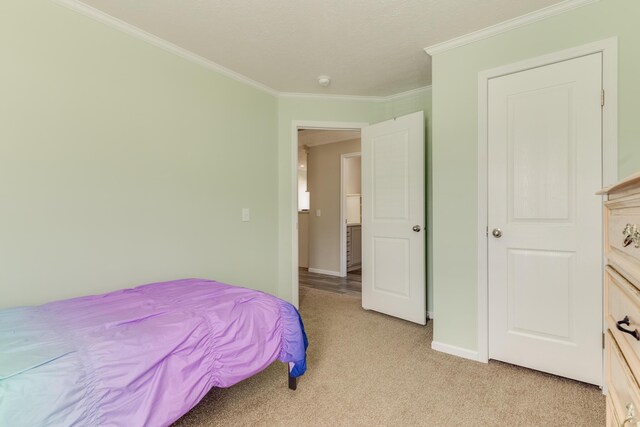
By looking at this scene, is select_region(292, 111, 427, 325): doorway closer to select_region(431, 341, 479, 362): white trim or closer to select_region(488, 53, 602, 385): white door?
select_region(431, 341, 479, 362): white trim

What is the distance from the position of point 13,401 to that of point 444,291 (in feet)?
7.88

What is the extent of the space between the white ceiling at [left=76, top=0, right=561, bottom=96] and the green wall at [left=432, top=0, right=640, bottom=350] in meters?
0.16

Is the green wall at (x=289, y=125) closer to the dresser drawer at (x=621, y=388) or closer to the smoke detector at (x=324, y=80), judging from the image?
the smoke detector at (x=324, y=80)

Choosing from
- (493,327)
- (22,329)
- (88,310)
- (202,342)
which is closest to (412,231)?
(493,327)

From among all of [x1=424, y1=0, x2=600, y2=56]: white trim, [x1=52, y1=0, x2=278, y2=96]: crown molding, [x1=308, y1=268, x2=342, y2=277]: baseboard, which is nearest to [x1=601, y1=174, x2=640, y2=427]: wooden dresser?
[x1=424, y1=0, x2=600, y2=56]: white trim

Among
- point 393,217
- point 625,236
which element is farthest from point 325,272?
point 625,236

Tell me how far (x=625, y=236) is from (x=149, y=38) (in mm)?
2853

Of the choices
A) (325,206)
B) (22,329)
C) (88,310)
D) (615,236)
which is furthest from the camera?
(325,206)

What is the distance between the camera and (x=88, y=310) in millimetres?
1523

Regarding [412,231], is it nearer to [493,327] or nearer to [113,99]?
[493,327]

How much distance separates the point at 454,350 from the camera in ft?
7.79

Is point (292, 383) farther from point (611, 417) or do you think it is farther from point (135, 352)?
point (611, 417)

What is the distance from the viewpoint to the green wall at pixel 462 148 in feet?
6.66

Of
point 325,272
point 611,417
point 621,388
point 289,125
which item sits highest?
point 289,125
